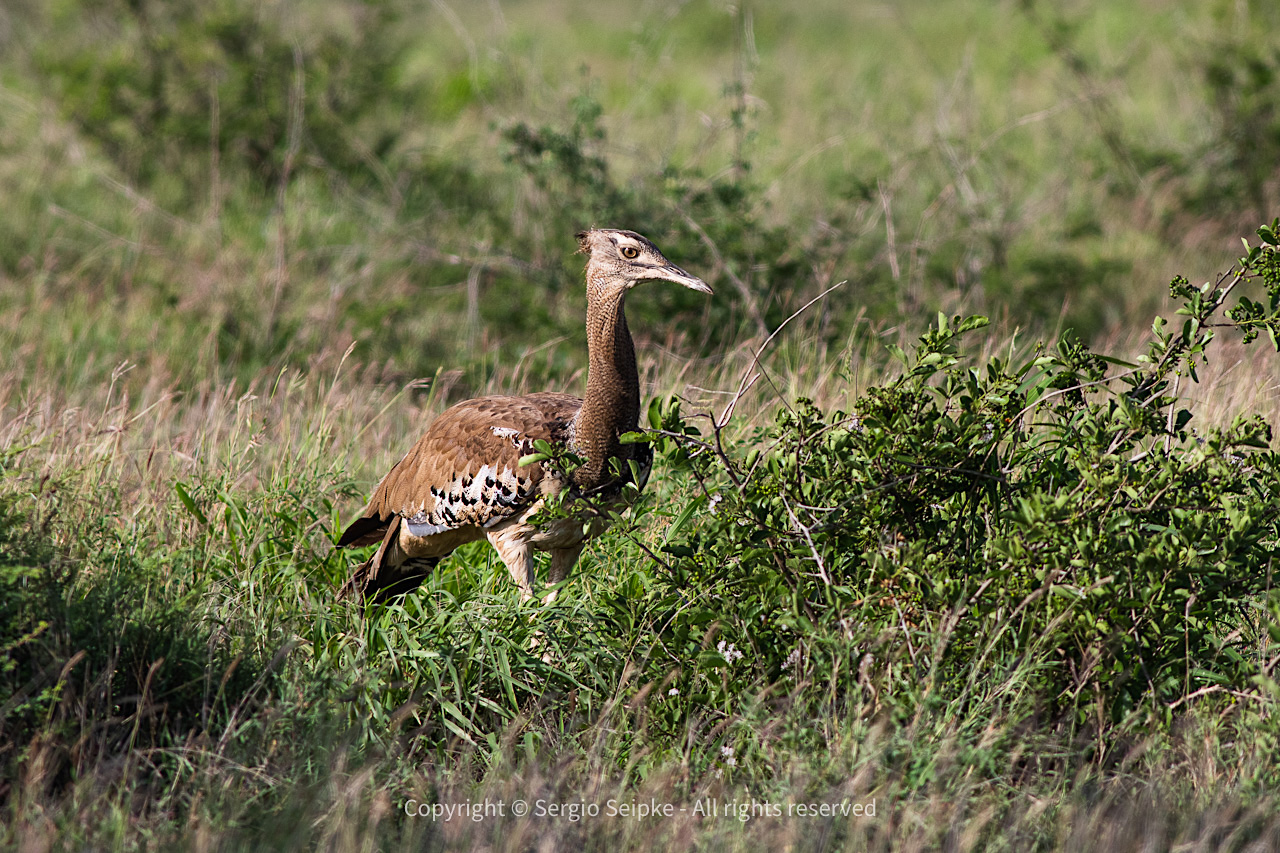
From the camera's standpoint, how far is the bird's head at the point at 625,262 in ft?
11.9

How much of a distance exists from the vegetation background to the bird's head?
408 millimetres

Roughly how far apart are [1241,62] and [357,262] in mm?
5816

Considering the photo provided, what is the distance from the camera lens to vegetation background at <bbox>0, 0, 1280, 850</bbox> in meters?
2.74

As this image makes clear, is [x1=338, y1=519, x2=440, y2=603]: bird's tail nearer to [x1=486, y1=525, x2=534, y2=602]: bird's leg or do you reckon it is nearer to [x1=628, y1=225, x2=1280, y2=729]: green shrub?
[x1=486, y1=525, x2=534, y2=602]: bird's leg

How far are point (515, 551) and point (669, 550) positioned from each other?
784 mm

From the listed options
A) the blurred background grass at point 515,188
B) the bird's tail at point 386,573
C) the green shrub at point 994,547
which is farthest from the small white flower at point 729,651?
the blurred background grass at point 515,188

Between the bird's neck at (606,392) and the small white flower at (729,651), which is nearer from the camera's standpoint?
the small white flower at (729,651)

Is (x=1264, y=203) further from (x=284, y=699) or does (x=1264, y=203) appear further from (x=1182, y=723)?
(x=284, y=699)

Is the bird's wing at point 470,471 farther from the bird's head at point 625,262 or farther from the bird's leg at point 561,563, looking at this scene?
the bird's head at point 625,262

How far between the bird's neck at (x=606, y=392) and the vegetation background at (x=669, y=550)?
257 mm

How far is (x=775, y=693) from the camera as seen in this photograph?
9.78ft

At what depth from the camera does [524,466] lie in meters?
3.51

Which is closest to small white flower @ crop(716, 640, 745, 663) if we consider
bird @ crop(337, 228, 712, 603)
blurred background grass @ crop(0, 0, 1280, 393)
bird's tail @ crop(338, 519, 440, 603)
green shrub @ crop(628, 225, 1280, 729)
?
green shrub @ crop(628, 225, 1280, 729)

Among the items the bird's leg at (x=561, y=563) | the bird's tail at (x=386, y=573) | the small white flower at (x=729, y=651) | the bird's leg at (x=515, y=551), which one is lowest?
the bird's tail at (x=386, y=573)
